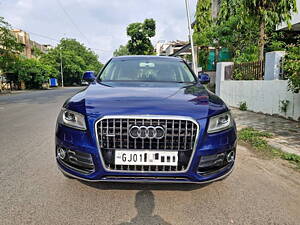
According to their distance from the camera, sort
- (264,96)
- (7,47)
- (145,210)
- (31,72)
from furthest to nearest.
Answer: (31,72)
(7,47)
(264,96)
(145,210)

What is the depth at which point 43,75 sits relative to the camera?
118 ft

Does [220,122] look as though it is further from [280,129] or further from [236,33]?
[236,33]

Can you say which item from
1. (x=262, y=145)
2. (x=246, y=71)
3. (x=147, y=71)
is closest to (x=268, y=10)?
(x=246, y=71)

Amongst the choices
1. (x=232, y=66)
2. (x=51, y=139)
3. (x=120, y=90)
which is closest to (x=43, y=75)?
(x=232, y=66)

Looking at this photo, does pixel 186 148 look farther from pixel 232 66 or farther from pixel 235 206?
pixel 232 66

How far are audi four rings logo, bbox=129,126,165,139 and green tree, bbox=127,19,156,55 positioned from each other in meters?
43.0

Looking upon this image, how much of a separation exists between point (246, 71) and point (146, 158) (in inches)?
320

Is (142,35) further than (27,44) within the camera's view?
No

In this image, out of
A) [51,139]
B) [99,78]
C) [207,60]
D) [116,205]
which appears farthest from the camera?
[207,60]

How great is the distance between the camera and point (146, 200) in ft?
7.73

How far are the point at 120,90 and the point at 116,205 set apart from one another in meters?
1.18

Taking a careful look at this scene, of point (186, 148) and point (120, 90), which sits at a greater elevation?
point (120, 90)

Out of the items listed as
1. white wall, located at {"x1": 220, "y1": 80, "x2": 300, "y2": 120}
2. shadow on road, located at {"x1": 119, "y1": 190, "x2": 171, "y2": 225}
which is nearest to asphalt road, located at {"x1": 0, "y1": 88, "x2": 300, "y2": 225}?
shadow on road, located at {"x1": 119, "y1": 190, "x2": 171, "y2": 225}

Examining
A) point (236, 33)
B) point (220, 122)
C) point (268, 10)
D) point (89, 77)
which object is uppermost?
point (268, 10)
